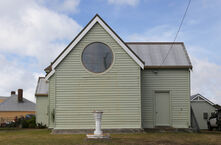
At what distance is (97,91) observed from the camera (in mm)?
19453

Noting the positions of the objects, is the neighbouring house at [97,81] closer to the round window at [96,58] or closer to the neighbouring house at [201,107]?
the round window at [96,58]

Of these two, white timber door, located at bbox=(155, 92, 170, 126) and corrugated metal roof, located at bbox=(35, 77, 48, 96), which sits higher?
corrugated metal roof, located at bbox=(35, 77, 48, 96)

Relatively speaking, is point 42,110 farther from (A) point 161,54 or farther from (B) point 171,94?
(B) point 171,94

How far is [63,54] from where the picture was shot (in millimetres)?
19422

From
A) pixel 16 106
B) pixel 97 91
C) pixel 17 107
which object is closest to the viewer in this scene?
pixel 97 91

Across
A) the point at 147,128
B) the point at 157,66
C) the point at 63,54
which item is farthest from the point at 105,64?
the point at 147,128

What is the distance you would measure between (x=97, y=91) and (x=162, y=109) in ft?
16.5

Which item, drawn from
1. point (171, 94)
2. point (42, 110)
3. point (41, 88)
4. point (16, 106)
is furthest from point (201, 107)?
point (16, 106)

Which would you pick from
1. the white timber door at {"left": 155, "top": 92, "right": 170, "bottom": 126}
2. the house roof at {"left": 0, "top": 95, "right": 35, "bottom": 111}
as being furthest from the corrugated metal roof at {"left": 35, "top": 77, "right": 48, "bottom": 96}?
the house roof at {"left": 0, "top": 95, "right": 35, "bottom": 111}

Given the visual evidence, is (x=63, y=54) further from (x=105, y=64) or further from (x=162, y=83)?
(x=162, y=83)

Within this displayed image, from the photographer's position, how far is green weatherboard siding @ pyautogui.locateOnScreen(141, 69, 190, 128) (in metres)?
21.6

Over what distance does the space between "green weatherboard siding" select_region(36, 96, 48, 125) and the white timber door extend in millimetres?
14059

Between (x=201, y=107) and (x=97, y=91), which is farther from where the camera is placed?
(x=201, y=107)

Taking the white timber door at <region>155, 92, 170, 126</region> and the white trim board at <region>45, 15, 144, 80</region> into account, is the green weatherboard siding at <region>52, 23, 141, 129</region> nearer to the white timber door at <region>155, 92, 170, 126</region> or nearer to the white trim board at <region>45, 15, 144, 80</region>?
the white trim board at <region>45, 15, 144, 80</region>
